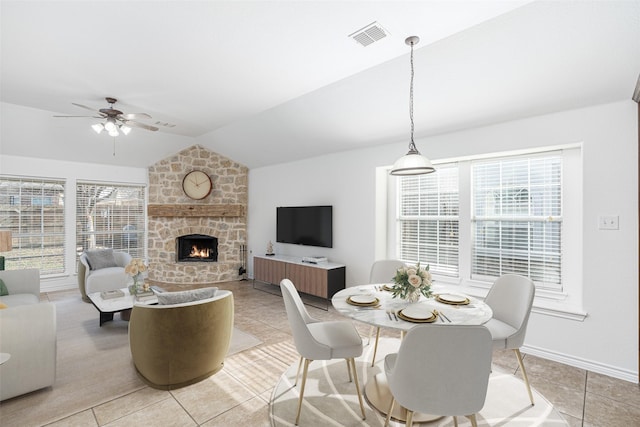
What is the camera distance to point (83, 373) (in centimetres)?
263

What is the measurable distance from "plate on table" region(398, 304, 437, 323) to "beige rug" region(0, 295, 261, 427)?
195 cm

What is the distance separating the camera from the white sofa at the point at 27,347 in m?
2.16

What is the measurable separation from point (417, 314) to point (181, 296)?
6.06 feet

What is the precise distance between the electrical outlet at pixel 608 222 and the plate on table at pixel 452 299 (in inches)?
59.5

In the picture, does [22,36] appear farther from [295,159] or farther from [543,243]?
[543,243]

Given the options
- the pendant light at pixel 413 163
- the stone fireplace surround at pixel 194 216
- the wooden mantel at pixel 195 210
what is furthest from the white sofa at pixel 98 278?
the pendant light at pixel 413 163

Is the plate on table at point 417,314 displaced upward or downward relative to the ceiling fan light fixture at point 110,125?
downward

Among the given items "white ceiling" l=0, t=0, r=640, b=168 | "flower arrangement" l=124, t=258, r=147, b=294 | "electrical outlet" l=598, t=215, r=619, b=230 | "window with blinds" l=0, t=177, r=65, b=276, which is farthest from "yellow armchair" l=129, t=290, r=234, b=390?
"window with blinds" l=0, t=177, r=65, b=276

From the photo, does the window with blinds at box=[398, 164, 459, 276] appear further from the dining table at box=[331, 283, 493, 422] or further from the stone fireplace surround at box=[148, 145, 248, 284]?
the stone fireplace surround at box=[148, 145, 248, 284]

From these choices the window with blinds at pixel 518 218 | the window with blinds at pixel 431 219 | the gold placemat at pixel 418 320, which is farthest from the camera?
the window with blinds at pixel 431 219

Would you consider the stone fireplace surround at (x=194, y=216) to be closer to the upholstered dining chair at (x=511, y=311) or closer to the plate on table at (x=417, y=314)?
the plate on table at (x=417, y=314)

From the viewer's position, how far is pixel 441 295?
2475 millimetres

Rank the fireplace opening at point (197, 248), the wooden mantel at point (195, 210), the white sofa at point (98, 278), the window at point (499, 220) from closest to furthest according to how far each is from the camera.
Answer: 1. the window at point (499, 220)
2. the white sofa at point (98, 278)
3. the wooden mantel at point (195, 210)
4. the fireplace opening at point (197, 248)

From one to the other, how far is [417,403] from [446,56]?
266cm
